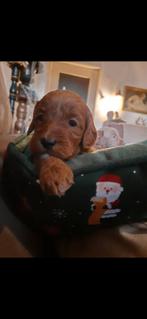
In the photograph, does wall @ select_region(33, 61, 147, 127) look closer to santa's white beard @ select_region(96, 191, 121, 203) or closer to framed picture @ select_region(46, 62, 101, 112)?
framed picture @ select_region(46, 62, 101, 112)

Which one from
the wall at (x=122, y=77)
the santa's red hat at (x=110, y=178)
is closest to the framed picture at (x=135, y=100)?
the wall at (x=122, y=77)

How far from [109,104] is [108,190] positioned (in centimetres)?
15

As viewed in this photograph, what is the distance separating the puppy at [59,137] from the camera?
0.64m

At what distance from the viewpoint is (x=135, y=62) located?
70 cm

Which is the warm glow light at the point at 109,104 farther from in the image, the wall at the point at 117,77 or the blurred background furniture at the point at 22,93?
the blurred background furniture at the point at 22,93

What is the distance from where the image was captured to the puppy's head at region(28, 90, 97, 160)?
0.64 meters

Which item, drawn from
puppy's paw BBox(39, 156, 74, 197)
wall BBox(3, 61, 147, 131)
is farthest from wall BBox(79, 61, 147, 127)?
puppy's paw BBox(39, 156, 74, 197)

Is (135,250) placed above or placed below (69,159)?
below

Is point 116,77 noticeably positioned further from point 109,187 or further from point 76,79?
point 109,187

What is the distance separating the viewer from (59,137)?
0.63 m

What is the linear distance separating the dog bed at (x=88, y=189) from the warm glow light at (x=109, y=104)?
2.7 inches
